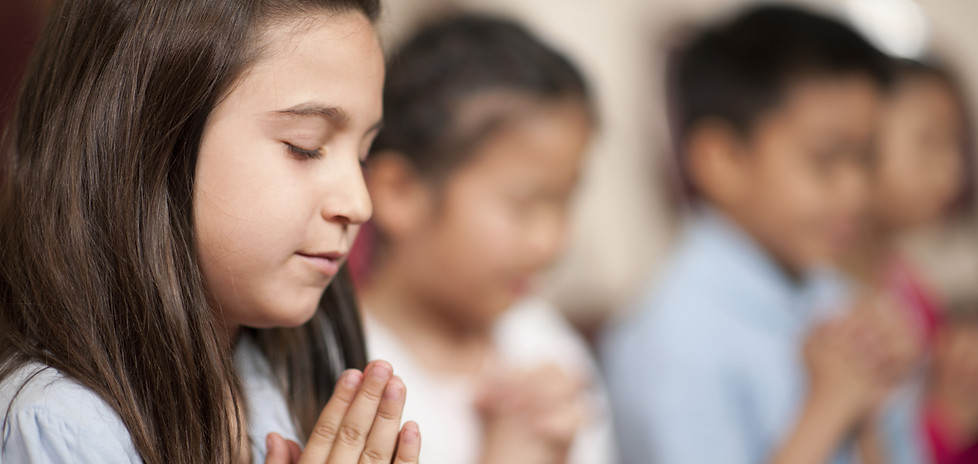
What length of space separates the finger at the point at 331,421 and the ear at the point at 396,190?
392 mm

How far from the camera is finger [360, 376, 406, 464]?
1.41 ft

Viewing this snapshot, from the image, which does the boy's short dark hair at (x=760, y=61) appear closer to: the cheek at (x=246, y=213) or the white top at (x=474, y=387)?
the white top at (x=474, y=387)

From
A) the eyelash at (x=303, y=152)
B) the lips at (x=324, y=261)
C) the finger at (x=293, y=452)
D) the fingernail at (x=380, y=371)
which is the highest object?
the eyelash at (x=303, y=152)

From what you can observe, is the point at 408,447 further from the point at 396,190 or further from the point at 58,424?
the point at 396,190

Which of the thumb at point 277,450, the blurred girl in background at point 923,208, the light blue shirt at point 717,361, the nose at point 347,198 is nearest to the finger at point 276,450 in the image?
the thumb at point 277,450

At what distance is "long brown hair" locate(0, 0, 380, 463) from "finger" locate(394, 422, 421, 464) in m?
0.09

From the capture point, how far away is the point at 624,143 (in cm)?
162

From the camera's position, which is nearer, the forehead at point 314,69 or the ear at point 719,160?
the forehead at point 314,69

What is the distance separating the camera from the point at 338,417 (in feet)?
1.42

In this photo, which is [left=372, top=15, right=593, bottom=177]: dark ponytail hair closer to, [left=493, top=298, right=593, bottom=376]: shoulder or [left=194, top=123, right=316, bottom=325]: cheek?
[left=493, top=298, right=593, bottom=376]: shoulder

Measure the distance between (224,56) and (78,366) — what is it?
16 cm

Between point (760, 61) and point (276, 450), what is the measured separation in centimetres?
79

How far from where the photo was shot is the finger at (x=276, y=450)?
1.48 feet

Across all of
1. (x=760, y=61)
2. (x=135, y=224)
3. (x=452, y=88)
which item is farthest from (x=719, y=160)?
(x=135, y=224)
